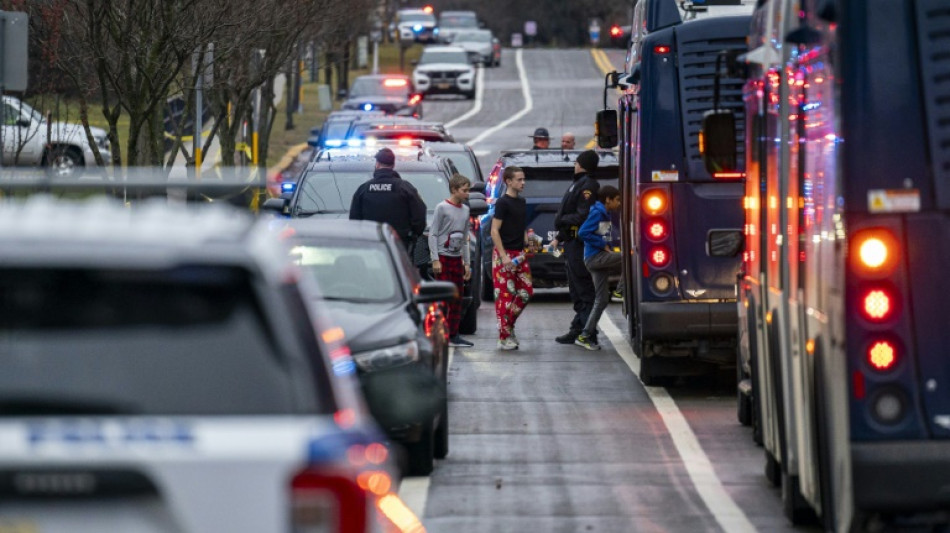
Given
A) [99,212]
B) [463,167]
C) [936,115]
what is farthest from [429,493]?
[463,167]

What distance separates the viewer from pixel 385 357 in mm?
10688

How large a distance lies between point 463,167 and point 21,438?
863 inches

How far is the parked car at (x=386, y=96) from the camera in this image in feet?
167

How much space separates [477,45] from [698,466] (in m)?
72.5

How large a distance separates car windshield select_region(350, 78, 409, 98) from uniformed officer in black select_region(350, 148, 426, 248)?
3744 centimetres

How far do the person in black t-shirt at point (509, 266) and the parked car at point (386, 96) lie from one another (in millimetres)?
31387

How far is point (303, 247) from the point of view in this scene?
477 inches

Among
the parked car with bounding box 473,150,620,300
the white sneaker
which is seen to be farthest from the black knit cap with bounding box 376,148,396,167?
the parked car with bounding box 473,150,620,300

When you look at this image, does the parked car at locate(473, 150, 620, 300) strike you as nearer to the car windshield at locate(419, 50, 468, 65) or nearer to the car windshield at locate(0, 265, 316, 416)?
the car windshield at locate(0, 265, 316, 416)

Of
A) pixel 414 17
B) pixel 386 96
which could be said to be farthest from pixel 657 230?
pixel 414 17

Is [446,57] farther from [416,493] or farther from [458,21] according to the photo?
[416,493]

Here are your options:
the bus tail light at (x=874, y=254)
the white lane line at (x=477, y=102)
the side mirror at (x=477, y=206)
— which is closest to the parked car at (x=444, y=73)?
the white lane line at (x=477, y=102)

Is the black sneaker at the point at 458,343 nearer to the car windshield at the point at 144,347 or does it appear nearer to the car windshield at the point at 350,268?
the car windshield at the point at 350,268

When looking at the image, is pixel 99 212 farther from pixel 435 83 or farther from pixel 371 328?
pixel 435 83
